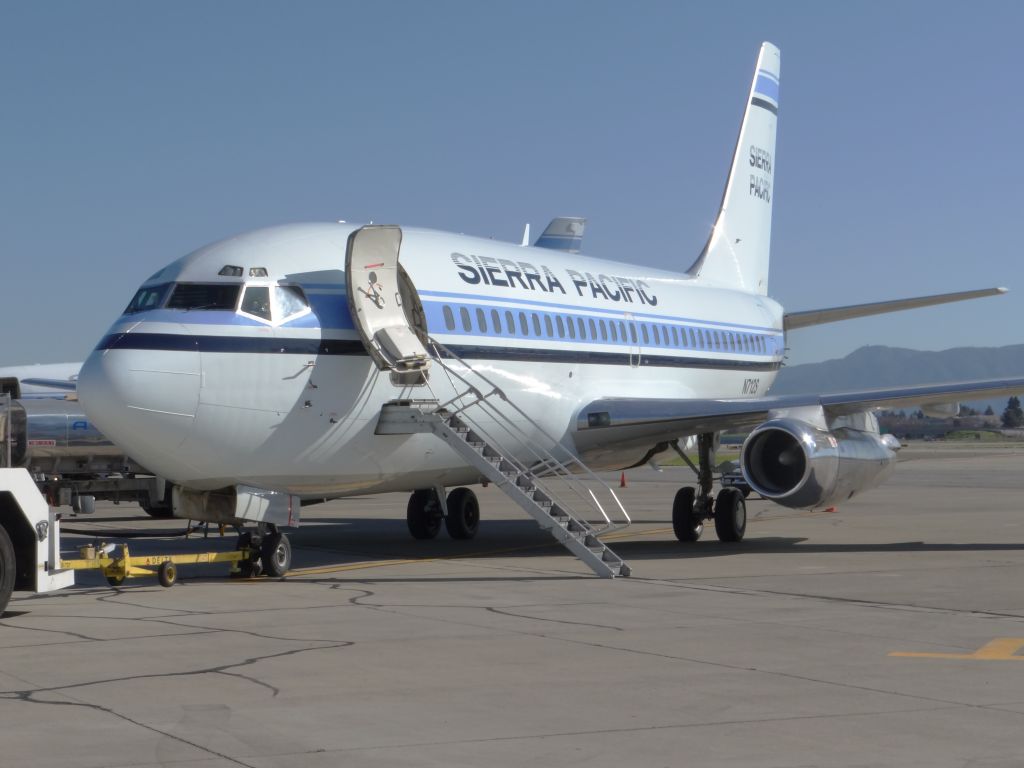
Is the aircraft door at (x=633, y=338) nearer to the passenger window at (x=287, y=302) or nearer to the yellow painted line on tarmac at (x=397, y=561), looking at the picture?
the yellow painted line on tarmac at (x=397, y=561)

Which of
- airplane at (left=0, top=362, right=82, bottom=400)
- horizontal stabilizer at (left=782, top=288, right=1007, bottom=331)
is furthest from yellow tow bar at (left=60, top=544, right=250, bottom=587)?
airplane at (left=0, top=362, right=82, bottom=400)

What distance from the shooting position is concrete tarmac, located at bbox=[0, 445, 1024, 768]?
686 cm

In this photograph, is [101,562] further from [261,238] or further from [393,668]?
[393,668]

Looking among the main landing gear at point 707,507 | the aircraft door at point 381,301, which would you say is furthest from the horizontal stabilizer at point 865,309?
the aircraft door at point 381,301

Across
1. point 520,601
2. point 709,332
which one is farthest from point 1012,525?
point 520,601

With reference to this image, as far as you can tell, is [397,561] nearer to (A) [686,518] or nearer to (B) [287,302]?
(B) [287,302]

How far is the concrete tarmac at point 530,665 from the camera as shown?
686 cm

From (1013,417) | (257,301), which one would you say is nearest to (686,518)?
(257,301)

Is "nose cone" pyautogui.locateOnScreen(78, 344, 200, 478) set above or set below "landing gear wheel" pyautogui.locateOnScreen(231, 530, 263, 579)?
above

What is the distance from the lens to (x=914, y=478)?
45.3 metres

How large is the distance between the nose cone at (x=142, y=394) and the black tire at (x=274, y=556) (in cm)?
183

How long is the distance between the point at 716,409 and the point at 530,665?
33.0ft

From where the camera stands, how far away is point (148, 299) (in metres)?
14.8

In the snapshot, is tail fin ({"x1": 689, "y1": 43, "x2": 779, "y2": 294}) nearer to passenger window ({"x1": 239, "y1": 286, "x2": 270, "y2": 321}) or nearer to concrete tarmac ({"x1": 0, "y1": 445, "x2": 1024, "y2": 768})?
concrete tarmac ({"x1": 0, "y1": 445, "x2": 1024, "y2": 768})
